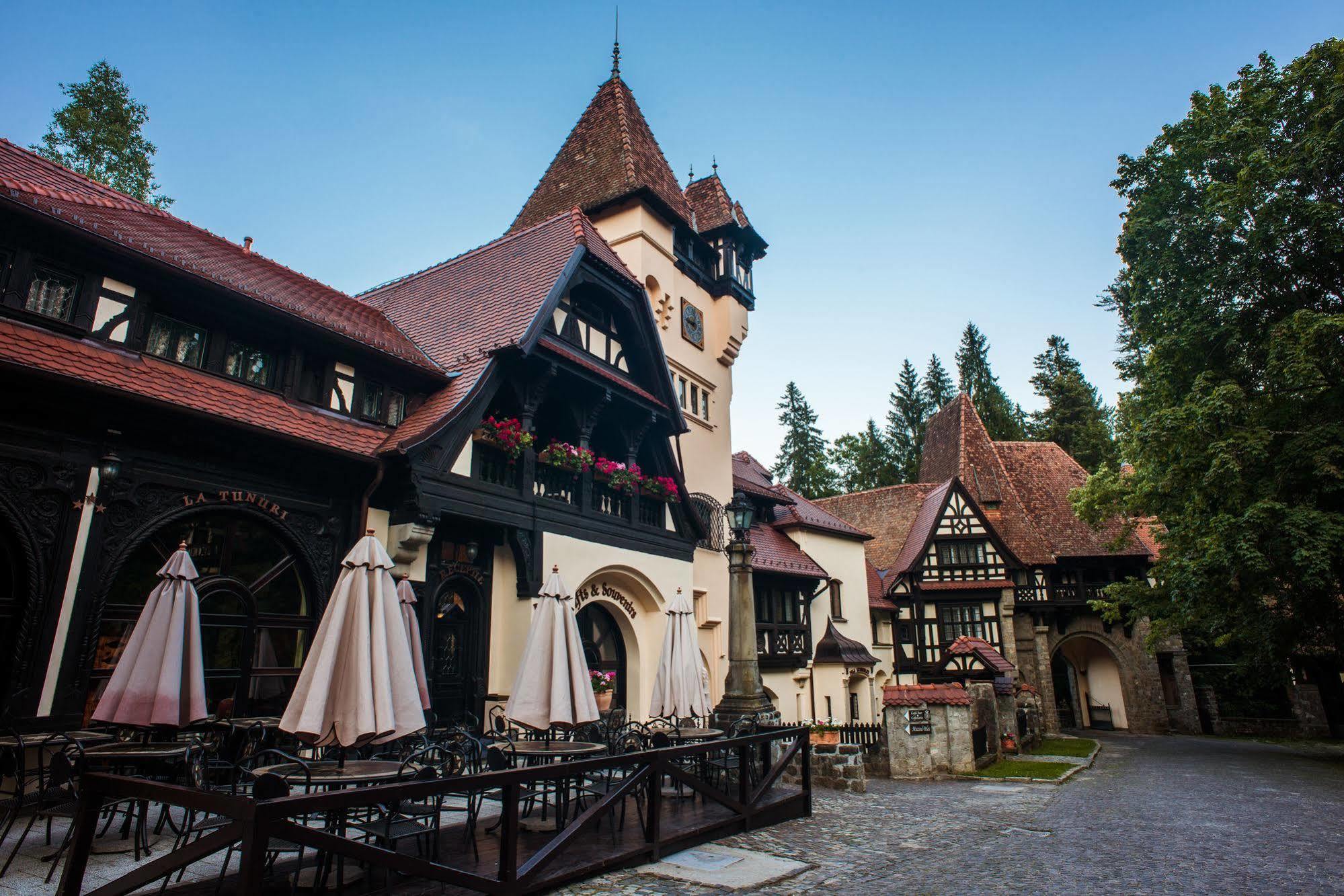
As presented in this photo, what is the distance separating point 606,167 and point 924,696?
15153 mm

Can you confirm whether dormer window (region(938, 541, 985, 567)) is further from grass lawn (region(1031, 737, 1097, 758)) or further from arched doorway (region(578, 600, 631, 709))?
arched doorway (region(578, 600, 631, 709))

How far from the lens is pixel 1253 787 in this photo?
13984 mm

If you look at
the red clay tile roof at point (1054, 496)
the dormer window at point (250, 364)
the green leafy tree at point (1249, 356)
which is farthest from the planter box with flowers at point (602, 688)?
the red clay tile roof at point (1054, 496)

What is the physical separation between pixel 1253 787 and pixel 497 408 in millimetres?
15248

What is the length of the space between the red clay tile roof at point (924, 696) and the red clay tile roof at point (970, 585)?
51.2ft

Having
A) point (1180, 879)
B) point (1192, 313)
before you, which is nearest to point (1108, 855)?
point (1180, 879)

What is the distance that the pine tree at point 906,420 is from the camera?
52906 mm

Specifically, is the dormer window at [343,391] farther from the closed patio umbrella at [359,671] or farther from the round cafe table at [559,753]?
the round cafe table at [559,753]

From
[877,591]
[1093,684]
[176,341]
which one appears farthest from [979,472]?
[176,341]

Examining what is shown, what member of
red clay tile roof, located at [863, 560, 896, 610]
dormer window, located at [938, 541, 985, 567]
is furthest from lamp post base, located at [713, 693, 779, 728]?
dormer window, located at [938, 541, 985, 567]

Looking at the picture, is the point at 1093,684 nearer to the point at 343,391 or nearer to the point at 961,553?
the point at 961,553

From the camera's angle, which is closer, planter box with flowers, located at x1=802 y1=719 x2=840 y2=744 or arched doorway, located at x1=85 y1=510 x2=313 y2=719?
arched doorway, located at x1=85 y1=510 x2=313 y2=719

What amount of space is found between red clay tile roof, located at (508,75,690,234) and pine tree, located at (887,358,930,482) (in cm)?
3513

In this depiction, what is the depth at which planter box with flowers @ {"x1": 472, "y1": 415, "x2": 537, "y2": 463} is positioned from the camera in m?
12.1
